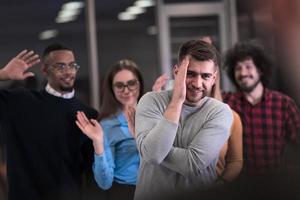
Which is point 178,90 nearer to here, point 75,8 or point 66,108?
point 66,108

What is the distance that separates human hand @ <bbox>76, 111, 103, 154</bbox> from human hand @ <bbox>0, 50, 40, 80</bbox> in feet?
1.03

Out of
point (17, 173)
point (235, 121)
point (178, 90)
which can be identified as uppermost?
point (178, 90)

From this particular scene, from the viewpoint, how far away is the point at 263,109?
2949 mm

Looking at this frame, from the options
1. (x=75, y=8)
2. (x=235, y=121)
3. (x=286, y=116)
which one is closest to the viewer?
(x=235, y=121)

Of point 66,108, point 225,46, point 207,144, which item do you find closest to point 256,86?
point 66,108

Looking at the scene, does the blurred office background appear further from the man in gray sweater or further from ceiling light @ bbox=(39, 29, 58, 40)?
the man in gray sweater

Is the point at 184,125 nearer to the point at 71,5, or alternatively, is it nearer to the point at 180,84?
the point at 180,84

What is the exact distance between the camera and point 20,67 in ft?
8.36

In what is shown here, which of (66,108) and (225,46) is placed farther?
(225,46)

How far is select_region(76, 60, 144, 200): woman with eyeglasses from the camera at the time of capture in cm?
239

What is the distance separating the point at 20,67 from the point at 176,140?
96cm

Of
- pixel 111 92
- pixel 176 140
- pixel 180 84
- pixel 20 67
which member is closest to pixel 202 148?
pixel 176 140

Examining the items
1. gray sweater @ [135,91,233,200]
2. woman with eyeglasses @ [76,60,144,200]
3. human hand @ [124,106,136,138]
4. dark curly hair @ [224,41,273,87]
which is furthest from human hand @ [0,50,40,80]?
dark curly hair @ [224,41,273,87]

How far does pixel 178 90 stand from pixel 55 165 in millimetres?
929
